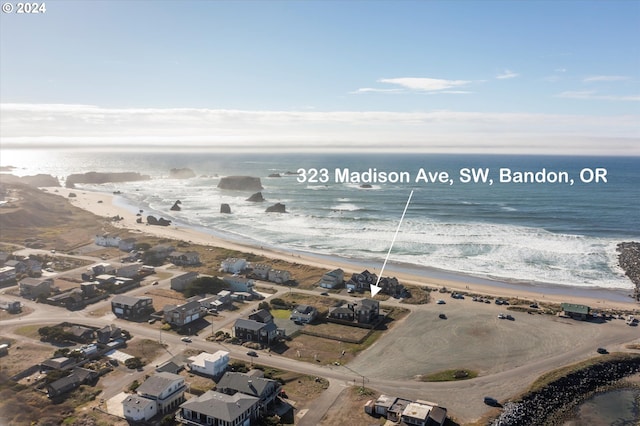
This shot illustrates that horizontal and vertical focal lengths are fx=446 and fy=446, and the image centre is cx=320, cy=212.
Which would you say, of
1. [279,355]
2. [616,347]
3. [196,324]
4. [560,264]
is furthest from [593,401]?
[560,264]

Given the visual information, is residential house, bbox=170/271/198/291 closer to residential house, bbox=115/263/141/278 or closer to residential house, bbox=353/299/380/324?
residential house, bbox=115/263/141/278

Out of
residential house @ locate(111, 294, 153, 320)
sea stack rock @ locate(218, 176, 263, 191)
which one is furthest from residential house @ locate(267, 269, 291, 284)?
sea stack rock @ locate(218, 176, 263, 191)

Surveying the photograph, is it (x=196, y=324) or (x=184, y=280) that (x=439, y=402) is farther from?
(x=184, y=280)

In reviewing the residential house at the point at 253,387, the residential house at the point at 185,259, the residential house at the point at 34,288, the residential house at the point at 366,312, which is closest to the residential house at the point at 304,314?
the residential house at the point at 366,312

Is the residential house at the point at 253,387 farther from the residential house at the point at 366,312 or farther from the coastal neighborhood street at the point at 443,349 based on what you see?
the residential house at the point at 366,312

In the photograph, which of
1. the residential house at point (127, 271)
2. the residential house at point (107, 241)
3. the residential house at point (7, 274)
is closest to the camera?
the residential house at point (7, 274)
